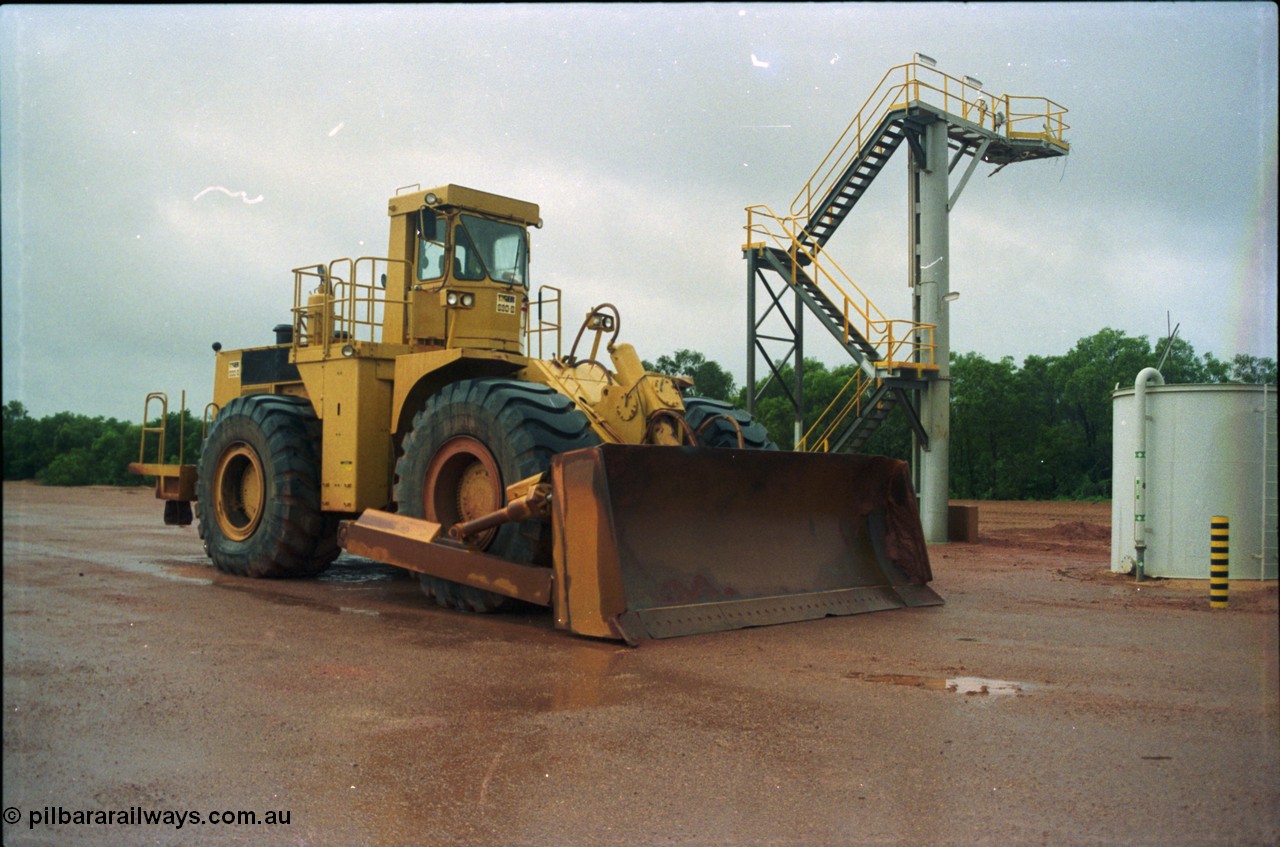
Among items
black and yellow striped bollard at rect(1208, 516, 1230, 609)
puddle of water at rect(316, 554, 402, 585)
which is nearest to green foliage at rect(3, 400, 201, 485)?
puddle of water at rect(316, 554, 402, 585)

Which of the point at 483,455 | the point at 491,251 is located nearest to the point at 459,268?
the point at 491,251

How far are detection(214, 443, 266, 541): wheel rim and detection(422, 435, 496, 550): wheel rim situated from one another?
3.24 m

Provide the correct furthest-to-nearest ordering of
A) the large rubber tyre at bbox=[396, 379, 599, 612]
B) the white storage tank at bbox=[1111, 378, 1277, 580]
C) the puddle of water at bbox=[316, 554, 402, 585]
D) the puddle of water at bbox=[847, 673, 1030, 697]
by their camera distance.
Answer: the white storage tank at bbox=[1111, 378, 1277, 580] < the puddle of water at bbox=[316, 554, 402, 585] < the large rubber tyre at bbox=[396, 379, 599, 612] < the puddle of water at bbox=[847, 673, 1030, 697]

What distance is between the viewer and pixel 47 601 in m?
8.93

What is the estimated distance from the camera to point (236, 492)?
11891mm

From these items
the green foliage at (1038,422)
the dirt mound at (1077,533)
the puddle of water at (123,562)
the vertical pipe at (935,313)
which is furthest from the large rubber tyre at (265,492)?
the green foliage at (1038,422)

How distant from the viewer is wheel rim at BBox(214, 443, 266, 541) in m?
11.4

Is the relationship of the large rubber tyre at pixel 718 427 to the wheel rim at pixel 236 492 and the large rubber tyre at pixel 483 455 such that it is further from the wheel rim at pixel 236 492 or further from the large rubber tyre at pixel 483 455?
the wheel rim at pixel 236 492

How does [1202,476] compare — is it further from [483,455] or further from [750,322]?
[750,322]

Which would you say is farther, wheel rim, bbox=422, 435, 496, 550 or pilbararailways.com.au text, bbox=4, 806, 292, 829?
wheel rim, bbox=422, 435, 496, 550

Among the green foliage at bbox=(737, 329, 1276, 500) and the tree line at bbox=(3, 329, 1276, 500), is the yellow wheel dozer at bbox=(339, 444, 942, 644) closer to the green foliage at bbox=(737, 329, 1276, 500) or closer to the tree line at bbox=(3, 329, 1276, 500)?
the tree line at bbox=(3, 329, 1276, 500)

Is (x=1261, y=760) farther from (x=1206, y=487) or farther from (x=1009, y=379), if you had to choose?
(x=1009, y=379)

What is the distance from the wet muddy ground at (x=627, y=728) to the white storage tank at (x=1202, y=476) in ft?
10.6

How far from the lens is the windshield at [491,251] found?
10.4 metres
